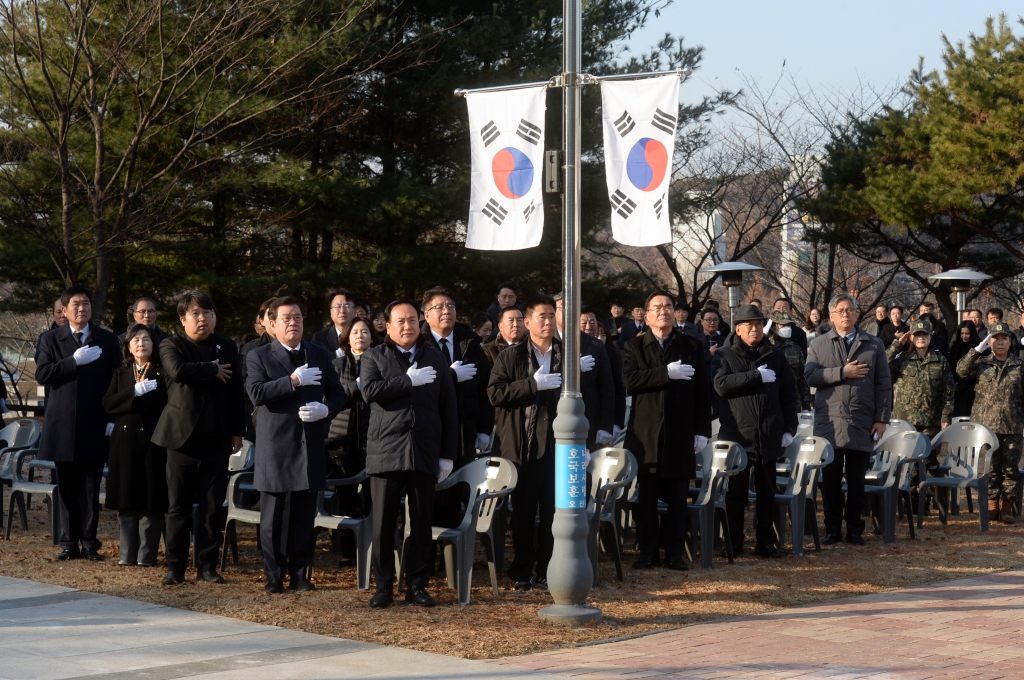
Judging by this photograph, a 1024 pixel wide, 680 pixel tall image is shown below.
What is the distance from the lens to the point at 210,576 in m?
8.73

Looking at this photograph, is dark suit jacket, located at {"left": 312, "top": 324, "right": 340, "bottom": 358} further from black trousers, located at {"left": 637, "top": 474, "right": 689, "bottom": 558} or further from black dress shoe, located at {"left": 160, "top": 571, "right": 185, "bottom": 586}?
black trousers, located at {"left": 637, "top": 474, "right": 689, "bottom": 558}

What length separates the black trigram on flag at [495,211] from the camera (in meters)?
7.70

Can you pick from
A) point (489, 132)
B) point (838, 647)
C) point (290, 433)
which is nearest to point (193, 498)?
point (290, 433)

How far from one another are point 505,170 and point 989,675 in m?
4.08

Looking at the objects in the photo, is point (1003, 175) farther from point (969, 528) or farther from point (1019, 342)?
point (969, 528)

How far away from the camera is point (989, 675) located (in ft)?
20.4

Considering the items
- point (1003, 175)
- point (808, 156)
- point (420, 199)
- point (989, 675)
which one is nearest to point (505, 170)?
point (989, 675)

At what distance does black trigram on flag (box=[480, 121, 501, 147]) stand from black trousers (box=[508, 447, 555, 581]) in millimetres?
2262

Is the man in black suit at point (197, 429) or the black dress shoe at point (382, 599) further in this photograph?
the man in black suit at point (197, 429)

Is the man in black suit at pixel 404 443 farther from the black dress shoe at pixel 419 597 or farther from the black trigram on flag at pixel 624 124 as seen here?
the black trigram on flag at pixel 624 124

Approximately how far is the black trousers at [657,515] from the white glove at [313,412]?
2.68m

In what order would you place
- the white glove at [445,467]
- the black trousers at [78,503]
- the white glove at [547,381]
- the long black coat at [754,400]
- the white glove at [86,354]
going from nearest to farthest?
the white glove at [445,467], the white glove at [547,381], the white glove at [86,354], the black trousers at [78,503], the long black coat at [754,400]

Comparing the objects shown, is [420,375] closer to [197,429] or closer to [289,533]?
[289,533]

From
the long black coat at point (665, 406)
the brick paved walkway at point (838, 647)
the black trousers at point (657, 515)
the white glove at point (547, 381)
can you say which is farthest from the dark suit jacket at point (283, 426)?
the black trousers at point (657, 515)
